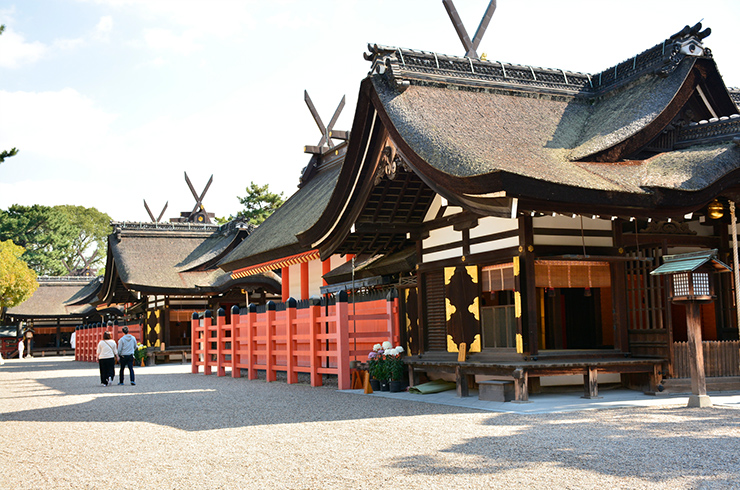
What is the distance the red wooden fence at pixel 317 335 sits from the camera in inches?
497

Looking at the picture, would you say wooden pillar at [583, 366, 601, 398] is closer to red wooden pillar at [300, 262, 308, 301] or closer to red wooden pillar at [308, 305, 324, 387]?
red wooden pillar at [308, 305, 324, 387]

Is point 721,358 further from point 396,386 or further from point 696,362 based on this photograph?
point 396,386

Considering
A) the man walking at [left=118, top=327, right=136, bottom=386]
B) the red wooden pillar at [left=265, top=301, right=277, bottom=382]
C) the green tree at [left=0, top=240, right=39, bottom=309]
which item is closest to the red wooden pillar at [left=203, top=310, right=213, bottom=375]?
the man walking at [left=118, top=327, right=136, bottom=386]

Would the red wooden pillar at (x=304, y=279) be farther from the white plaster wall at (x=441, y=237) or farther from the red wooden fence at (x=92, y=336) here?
the red wooden fence at (x=92, y=336)

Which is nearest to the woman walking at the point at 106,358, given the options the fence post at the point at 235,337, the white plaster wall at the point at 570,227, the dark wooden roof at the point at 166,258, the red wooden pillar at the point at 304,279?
the fence post at the point at 235,337

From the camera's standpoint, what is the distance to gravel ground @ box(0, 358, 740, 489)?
5.07 metres

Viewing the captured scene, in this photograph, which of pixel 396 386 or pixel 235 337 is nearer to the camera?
pixel 396 386

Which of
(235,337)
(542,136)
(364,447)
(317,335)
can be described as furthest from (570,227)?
(235,337)

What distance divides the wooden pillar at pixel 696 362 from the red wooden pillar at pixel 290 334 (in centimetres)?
746

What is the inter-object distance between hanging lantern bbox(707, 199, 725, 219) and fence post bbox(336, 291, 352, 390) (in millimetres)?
5909

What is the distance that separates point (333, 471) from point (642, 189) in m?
5.93

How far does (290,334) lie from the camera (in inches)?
551

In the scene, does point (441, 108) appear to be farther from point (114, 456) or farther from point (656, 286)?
point (114, 456)

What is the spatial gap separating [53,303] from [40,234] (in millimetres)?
12852
